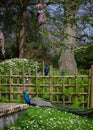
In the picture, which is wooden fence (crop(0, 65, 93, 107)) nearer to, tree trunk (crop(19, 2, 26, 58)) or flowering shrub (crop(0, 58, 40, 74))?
flowering shrub (crop(0, 58, 40, 74))

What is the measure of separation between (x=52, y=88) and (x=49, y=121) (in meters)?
3.68

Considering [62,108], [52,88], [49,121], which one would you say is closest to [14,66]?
[52,88]

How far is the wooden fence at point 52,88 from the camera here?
1271 cm

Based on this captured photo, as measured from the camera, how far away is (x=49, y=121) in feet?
30.0

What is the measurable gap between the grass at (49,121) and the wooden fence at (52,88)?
6.50 feet

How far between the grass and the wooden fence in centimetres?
198

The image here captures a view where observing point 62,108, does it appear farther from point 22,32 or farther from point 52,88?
point 22,32

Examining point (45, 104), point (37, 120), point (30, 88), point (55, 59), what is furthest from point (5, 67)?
point (55, 59)

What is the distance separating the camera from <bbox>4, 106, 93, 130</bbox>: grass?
8.68m

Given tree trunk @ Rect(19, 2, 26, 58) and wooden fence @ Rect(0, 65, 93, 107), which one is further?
tree trunk @ Rect(19, 2, 26, 58)

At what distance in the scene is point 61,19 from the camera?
273 inches

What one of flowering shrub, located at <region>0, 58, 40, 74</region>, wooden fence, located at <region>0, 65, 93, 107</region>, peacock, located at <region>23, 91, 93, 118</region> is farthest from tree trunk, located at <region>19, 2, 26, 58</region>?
peacock, located at <region>23, 91, 93, 118</region>

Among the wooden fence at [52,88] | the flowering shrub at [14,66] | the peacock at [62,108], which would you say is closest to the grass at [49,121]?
the peacock at [62,108]

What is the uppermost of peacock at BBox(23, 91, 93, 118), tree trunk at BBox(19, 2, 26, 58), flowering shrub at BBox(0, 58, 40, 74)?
tree trunk at BBox(19, 2, 26, 58)
